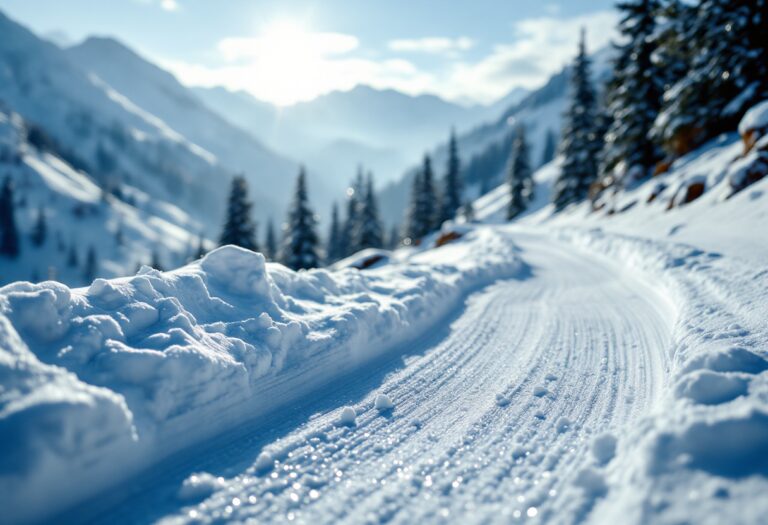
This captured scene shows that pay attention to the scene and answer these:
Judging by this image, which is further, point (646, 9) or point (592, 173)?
point (592, 173)

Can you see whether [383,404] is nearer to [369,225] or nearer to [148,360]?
[148,360]

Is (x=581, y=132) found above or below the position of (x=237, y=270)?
above

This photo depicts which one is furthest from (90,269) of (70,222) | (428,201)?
(428,201)

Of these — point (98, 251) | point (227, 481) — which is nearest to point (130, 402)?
point (227, 481)

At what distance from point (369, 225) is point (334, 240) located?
31.9 feet

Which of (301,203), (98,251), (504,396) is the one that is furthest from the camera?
Answer: (98,251)

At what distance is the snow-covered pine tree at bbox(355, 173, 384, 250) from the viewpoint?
107ft

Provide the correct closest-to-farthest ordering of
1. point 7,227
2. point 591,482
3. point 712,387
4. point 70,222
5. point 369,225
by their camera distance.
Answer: point 591,482 → point 712,387 → point 369,225 → point 7,227 → point 70,222

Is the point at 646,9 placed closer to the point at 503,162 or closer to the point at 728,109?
the point at 728,109

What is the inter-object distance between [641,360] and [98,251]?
128 metres

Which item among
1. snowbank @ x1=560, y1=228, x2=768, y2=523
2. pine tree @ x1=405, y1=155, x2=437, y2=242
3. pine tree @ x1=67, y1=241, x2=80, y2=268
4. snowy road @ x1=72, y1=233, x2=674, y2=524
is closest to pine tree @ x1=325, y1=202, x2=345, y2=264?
pine tree @ x1=405, y1=155, x2=437, y2=242

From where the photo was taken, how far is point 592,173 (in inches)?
1259

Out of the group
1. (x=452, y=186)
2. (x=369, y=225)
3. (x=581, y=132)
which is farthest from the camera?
(x=452, y=186)

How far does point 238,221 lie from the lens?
898 inches
